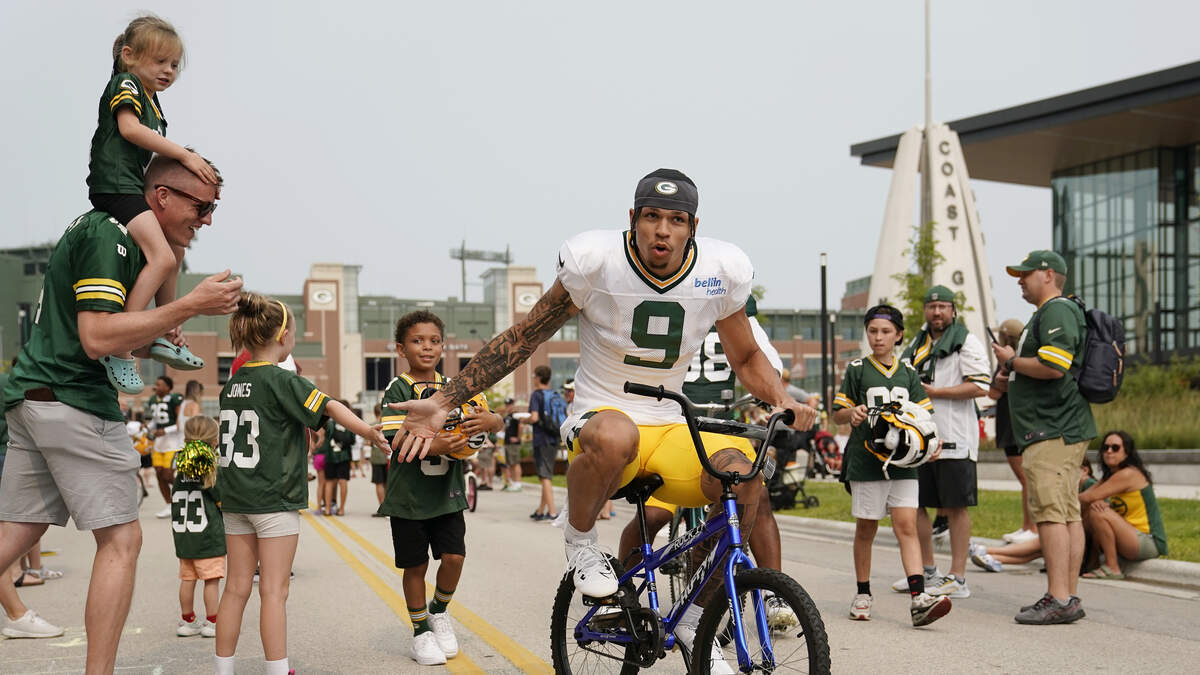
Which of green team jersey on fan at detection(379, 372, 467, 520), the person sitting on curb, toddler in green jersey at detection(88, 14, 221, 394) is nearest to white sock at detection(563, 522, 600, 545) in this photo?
green team jersey on fan at detection(379, 372, 467, 520)

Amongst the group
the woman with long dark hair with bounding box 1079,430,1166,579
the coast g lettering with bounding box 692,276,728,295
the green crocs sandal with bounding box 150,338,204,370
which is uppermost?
the coast g lettering with bounding box 692,276,728,295

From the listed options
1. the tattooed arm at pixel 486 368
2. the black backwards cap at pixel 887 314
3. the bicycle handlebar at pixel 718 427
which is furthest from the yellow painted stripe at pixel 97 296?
the black backwards cap at pixel 887 314

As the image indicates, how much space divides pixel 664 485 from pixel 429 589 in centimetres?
477

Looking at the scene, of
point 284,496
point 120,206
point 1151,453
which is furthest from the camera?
point 1151,453

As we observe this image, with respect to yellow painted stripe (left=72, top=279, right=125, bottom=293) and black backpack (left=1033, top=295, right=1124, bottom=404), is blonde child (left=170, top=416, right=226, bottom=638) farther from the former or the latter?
black backpack (left=1033, top=295, right=1124, bottom=404)

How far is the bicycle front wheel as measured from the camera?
3.86 m

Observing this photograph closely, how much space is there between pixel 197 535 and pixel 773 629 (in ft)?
15.1

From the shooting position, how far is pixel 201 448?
24.6 ft

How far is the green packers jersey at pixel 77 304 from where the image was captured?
14.4ft

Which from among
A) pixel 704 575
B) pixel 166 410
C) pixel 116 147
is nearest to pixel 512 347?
pixel 704 575

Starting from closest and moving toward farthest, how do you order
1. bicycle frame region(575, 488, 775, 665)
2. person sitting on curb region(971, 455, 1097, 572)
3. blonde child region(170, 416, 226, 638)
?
1. bicycle frame region(575, 488, 775, 665)
2. blonde child region(170, 416, 226, 638)
3. person sitting on curb region(971, 455, 1097, 572)

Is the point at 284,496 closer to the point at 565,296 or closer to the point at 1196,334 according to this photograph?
the point at 565,296

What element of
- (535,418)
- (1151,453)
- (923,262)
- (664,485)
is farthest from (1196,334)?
(664,485)

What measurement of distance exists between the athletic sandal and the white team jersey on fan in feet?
20.6
